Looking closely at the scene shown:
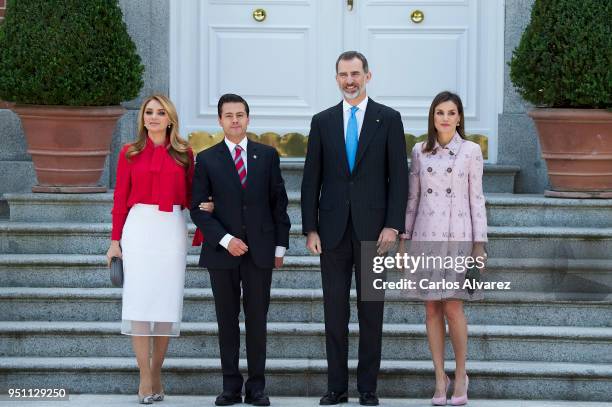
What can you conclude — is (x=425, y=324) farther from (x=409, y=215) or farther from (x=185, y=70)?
(x=185, y=70)

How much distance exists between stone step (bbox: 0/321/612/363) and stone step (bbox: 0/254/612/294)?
0.34m

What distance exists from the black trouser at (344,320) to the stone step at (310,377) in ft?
1.22

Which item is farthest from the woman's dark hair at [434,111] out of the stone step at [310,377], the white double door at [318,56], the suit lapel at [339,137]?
the white double door at [318,56]

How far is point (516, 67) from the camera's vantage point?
25.3ft

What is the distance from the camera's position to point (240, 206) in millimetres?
6270

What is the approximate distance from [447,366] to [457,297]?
0.60 meters

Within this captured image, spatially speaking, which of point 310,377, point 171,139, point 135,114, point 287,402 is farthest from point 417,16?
point 287,402

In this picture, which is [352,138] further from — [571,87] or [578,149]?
[578,149]

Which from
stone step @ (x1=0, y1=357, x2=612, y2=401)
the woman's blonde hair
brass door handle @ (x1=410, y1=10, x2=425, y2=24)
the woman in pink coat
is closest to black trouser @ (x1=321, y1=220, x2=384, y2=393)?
the woman in pink coat

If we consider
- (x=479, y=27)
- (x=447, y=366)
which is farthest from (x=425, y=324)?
(x=479, y=27)

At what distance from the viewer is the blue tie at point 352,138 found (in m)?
6.31

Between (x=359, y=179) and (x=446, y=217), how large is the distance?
450 millimetres

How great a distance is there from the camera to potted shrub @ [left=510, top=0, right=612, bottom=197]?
7461 mm

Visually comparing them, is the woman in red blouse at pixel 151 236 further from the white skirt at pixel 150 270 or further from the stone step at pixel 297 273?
the stone step at pixel 297 273
